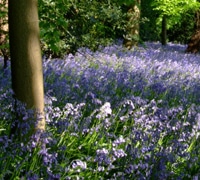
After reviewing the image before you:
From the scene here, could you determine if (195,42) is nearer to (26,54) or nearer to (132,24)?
(132,24)

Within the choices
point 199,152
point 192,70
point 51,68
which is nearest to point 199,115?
point 199,152

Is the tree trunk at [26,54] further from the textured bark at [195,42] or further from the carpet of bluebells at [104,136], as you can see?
the textured bark at [195,42]

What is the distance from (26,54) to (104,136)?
1236 mm

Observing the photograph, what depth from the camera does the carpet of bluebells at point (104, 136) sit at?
3131 mm

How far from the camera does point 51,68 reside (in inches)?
265

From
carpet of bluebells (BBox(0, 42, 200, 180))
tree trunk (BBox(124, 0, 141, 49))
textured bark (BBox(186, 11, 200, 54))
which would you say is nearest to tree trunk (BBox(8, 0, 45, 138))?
carpet of bluebells (BBox(0, 42, 200, 180))

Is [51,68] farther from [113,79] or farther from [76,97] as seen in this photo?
[76,97]

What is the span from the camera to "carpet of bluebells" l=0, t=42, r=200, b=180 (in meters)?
3.13

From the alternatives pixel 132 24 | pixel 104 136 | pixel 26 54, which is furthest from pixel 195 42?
pixel 26 54

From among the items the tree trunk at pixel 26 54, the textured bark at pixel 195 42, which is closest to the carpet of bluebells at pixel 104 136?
the tree trunk at pixel 26 54

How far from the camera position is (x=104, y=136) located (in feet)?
13.8

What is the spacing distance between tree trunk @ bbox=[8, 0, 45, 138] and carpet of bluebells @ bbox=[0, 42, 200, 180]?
187 mm

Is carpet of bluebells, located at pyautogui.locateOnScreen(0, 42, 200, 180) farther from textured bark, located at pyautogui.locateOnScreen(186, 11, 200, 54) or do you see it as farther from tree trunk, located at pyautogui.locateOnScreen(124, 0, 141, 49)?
textured bark, located at pyautogui.locateOnScreen(186, 11, 200, 54)

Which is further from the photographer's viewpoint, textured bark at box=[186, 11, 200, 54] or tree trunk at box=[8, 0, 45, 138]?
textured bark at box=[186, 11, 200, 54]
